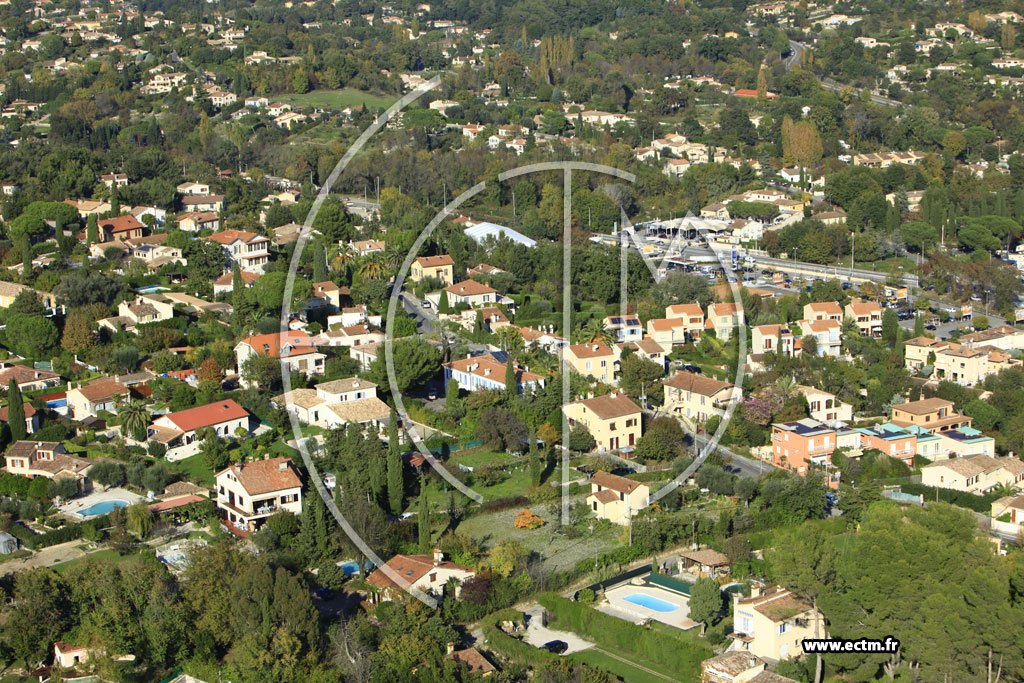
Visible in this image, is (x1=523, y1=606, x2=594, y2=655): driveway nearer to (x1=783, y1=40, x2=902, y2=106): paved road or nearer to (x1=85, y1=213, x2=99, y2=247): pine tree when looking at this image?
(x1=85, y1=213, x2=99, y2=247): pine tree

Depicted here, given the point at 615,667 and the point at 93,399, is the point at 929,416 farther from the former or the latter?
the point at 93,399

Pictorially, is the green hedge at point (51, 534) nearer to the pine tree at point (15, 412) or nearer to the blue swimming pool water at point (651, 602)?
the pine tree at point (15, 412)

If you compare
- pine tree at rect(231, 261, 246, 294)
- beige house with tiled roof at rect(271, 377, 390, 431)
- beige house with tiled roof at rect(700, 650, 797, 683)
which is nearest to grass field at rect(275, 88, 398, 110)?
pine tree at rect(231, 261, 246, 294)

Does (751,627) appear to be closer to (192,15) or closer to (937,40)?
(937,40)

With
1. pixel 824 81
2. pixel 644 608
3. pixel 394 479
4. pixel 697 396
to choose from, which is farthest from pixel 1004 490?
pixel 824 81

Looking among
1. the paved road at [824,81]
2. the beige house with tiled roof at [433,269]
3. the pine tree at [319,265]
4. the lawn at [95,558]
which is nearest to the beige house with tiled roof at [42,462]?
the lawn at [95,558]

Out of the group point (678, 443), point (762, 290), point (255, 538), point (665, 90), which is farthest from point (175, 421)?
point (665, 90)
